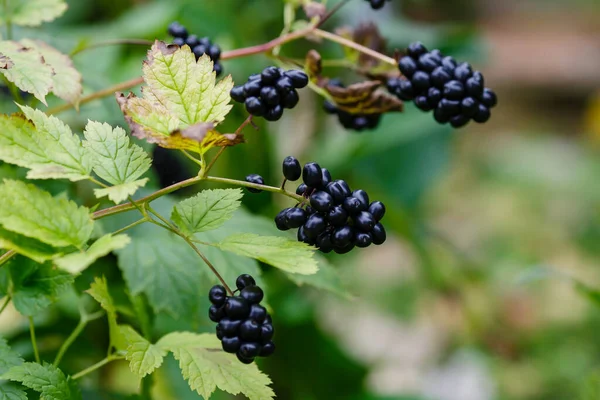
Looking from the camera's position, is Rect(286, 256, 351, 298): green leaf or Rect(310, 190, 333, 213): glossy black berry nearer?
Rect(310, 190, 333, 213): glossy black berry

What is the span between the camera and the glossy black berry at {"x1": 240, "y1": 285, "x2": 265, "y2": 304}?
0.57m

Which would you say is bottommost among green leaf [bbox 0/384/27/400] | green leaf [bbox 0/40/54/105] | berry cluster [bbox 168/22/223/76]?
green leaf [bbox 0/384/27/400]

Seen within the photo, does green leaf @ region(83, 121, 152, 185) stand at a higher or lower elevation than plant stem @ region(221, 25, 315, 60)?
lower

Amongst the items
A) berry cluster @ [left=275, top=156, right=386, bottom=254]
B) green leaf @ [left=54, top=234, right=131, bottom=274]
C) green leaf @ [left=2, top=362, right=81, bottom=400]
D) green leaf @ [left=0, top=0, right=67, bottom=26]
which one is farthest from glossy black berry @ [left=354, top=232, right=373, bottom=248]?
green leaf @ [left=0, top=0, right=67, bottom=26]

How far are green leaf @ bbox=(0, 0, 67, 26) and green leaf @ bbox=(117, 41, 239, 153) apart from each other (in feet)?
0.88

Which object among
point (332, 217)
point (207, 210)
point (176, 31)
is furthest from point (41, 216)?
point (176, 31)

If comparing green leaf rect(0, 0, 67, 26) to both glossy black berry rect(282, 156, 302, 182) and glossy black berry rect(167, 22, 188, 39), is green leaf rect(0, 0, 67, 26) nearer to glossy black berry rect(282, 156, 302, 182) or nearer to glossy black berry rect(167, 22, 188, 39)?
glossy black berry rect(167, 22, 188, 39)

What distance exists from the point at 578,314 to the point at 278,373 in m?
1.55

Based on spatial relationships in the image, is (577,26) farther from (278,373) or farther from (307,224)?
(307,224)

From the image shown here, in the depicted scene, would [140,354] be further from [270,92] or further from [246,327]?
[270,92]

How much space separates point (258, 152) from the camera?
64.0 inches

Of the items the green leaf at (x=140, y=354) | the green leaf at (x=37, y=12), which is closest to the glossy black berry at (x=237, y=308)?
the green leaf at (x=140, y=354)

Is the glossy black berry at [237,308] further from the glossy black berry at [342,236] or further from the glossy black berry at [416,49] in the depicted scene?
the glossy black berry at [416,49]

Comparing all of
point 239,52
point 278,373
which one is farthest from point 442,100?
point 278,373
